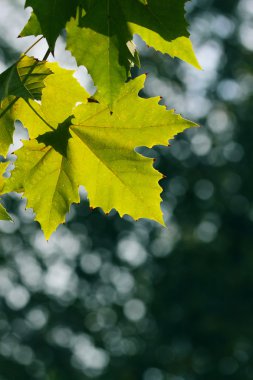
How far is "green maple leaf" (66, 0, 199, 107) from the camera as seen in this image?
1368mm

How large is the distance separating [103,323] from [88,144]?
788 inches

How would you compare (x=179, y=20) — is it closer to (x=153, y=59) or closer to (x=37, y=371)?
(x=37, y=371)

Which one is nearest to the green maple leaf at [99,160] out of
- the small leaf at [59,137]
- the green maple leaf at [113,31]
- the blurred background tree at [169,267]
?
the small leaf at [59,137]

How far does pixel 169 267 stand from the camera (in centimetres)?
2031

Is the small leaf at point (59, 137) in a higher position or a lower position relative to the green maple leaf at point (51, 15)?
lower

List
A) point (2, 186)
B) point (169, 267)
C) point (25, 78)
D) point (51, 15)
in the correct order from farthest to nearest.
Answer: point (169, 267) < point (2, 186) < point (25, 78) < point (51, 15)

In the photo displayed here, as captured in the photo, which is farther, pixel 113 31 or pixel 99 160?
pixel 99 160

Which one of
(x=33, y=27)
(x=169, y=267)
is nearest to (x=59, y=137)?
(x=33, y=27)

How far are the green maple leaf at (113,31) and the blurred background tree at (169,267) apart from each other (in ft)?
56.3

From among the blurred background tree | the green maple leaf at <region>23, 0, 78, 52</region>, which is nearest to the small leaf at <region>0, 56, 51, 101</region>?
the green maple leaf at <region>23, 0, 78, 52</region>

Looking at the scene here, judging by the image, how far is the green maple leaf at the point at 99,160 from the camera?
5.07ft

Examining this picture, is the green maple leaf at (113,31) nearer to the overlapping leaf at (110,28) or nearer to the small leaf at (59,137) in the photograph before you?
the overlapping leaf at (110,28)

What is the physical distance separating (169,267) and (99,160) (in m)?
18.8

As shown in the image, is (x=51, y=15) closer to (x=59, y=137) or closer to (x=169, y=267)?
(x=59, y=137)
